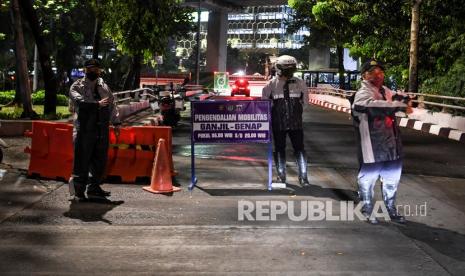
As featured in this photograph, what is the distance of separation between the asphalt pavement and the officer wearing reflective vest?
63 centimetres

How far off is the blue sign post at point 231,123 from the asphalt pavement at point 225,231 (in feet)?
2.47

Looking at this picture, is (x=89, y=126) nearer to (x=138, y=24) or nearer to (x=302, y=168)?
(x=302, y=168)

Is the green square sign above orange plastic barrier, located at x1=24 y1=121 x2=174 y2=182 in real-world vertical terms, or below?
above

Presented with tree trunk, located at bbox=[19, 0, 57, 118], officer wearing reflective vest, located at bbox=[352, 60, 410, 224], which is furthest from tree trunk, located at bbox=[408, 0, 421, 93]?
officer wearing reflective vest, located at bbox=[352, 60, 410, 224]

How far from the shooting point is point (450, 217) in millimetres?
7281

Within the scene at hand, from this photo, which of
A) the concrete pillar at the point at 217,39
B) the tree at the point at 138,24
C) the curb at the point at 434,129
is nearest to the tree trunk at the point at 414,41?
the curb at the point at 434,129

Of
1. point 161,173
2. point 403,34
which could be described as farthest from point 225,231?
point 403,34

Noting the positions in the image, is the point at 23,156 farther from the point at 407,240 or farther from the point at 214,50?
the point at 214,50

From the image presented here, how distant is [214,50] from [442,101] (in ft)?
175

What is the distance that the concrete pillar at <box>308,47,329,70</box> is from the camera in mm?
75750

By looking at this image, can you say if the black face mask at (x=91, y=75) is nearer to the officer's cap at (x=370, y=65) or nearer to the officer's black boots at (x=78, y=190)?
the officer's black boots at (x=78, y=190)

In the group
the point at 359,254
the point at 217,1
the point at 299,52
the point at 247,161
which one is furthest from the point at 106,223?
the point at 299,52

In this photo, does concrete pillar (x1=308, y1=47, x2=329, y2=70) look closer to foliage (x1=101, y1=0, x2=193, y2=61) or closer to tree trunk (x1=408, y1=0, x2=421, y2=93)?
tree trunk (x1=408, y1=0, x2=421, y2=93)

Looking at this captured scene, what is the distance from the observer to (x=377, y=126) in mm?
6684
